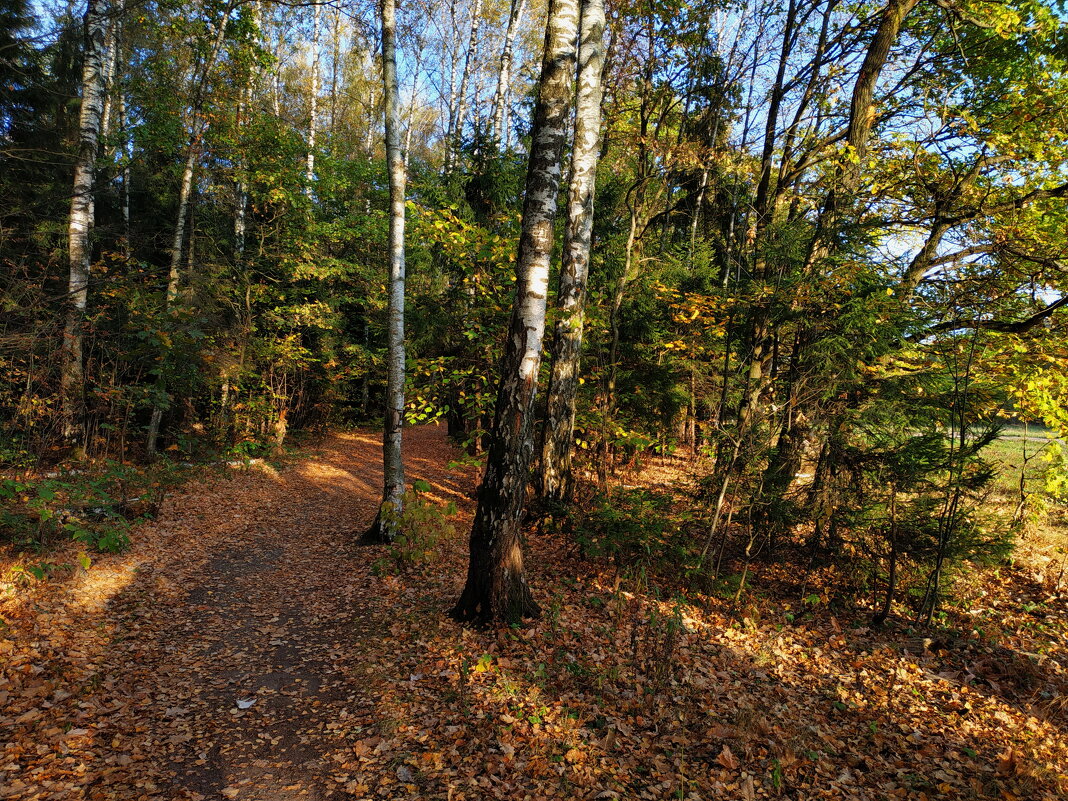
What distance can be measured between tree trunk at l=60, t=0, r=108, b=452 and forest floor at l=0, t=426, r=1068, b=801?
3.91m

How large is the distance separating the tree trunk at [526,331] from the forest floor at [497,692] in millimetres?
1039

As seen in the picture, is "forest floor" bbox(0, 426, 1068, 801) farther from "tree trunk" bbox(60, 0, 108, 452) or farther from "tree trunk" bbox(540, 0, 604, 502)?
"tree trunk" bbox(60, 0, 108, 452)

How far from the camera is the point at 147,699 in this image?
439cm

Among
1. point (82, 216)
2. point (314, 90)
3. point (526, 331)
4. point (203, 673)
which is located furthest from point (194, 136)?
point (203, 673)

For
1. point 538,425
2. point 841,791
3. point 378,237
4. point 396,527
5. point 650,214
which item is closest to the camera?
point 841,791

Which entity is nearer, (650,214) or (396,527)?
(396,527)

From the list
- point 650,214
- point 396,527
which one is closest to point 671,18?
point 650,214

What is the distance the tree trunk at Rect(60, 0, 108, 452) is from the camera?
29.7 ft

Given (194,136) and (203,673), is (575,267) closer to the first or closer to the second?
(203,673)

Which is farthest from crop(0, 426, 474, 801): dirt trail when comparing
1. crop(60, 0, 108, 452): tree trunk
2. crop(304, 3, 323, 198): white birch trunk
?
crop(304, 3, 323, 198): white birch trunk

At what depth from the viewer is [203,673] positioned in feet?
16.1

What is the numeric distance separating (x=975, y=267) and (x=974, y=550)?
4006 mm

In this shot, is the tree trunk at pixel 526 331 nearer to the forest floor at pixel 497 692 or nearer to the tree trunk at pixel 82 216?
the forest floor at pixel 497 692

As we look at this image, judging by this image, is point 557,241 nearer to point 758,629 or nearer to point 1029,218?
point 1029,218
